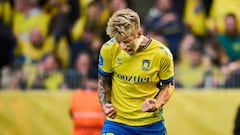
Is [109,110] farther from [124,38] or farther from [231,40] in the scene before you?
[231,40]

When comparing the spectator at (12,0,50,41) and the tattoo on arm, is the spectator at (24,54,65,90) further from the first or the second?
the tattoo on arm

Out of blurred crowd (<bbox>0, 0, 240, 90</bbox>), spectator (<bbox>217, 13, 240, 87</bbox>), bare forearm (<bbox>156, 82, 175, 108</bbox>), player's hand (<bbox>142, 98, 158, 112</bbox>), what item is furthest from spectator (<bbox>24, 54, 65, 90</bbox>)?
player's hand (<bbox>142, 98, 158, 112</bbox>)

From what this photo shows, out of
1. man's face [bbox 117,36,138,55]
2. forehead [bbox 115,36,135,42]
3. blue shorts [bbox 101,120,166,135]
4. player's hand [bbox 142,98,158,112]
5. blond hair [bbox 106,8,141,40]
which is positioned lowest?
blue shorts [bbox 101,120,166,135]

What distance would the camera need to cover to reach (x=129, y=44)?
9.17 meters

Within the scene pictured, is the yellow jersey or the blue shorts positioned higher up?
the yellow jersey

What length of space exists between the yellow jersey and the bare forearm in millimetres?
67

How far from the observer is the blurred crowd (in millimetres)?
13632

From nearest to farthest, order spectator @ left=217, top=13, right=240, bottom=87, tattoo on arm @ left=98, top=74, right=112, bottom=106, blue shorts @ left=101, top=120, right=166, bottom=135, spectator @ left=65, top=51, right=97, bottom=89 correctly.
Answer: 1. blue shorts @ left=101, top=120, right=166, bottom=135
2. tattoo on arm @ left=98, top=74, right=112, bottom=106
3. spectator @ left=217, top=13, right=240, bottom=87
4. spectator @ left=65, top=51, right=97, bottom=89

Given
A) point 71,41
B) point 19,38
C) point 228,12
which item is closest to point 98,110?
point 228,12

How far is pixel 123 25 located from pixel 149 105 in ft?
2.84

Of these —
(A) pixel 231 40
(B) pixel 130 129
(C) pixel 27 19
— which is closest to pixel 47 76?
(C) pixel 27 19

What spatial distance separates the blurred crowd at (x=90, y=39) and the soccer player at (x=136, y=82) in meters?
3.21

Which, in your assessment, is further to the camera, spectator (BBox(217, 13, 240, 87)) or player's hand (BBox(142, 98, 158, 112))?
spectator (BBox(217, 13, 240, 87))

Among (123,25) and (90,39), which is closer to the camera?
(123,25)
